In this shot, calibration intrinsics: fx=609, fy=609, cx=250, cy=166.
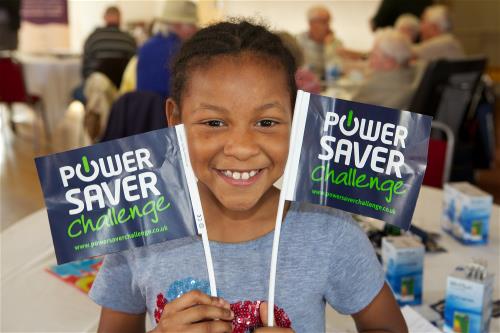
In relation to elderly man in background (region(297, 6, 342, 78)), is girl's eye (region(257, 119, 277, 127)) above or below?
above

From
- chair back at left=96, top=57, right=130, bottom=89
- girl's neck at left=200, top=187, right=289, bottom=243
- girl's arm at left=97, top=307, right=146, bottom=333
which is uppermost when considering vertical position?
girl's neck at left=200, top=187, right=289, bottom=243

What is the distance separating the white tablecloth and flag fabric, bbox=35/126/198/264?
514 cm

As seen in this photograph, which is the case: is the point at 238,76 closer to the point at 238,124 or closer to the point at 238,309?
the point at 238,124

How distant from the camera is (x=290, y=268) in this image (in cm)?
90

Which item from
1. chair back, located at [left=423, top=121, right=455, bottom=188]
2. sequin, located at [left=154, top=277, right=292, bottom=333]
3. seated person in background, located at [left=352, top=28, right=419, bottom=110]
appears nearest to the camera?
sequin, located at [left=154, top=277, right=292, bottom=333]

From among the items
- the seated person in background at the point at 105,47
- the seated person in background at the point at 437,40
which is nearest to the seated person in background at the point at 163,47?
the seated person in background at the point at 105,47

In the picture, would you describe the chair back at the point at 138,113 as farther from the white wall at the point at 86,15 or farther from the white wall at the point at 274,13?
the white wall at the point at 86,15

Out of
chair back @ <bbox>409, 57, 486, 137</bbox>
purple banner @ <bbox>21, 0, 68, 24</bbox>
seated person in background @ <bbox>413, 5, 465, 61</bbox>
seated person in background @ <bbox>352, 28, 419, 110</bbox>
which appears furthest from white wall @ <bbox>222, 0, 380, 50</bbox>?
chair back @ <bbox>409, 57, 486, 137</bbox>

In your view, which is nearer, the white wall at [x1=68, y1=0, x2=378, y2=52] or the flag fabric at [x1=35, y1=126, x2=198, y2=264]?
the flag fabric at [x1=35, y1=126, x2=198, y2=264]

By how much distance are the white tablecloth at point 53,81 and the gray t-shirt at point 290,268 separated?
509cm

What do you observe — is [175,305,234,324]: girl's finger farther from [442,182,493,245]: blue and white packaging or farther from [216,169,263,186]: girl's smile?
[442,182,493,245]: blue and white packaging

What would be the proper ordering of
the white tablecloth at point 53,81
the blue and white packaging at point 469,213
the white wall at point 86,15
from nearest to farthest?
the blue and white packaging at point 469,213, the white tablecloth at point 53,81, the white wall at point 86,15

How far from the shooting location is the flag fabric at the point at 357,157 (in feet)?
2.67

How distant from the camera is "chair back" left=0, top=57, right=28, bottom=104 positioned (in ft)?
17.2
